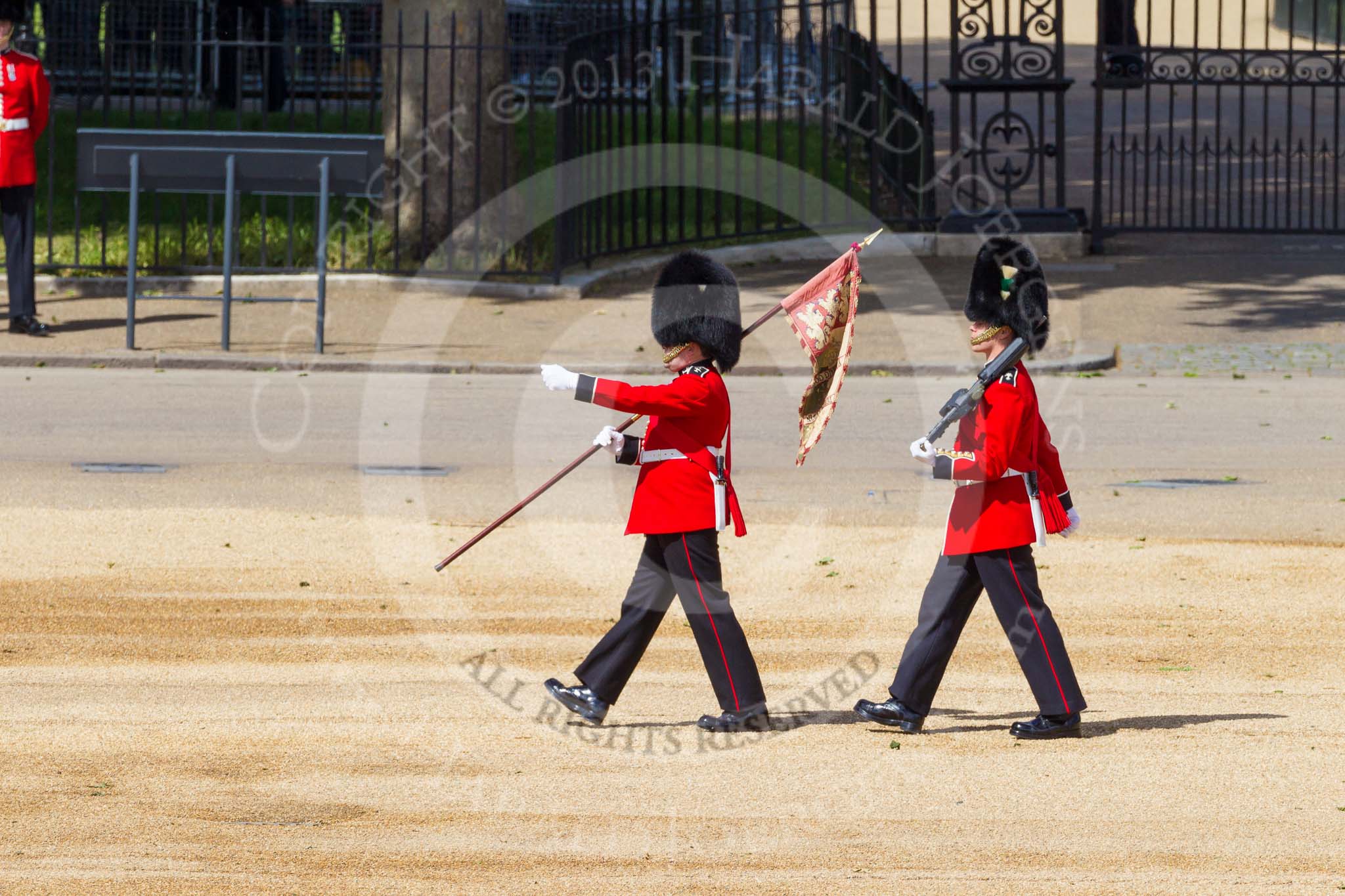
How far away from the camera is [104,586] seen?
8.02 metres

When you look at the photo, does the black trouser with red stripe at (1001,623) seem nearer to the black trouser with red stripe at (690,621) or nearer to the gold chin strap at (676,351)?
the black trouser with red stripe at (690,621)

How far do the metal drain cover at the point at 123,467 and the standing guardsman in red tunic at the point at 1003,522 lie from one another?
5.45 meters

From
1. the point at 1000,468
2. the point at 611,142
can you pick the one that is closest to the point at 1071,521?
the point at 1000,468

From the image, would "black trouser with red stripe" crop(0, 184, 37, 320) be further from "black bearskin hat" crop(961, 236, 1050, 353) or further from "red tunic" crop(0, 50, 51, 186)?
"black bearskin hat" crop(961, 236, 1050, 353)

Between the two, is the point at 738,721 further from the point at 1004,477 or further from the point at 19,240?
the point at 19,240

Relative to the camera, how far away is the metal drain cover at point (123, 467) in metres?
10.4

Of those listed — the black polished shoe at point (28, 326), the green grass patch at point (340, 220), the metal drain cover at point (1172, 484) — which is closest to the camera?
the metal drain cover at point (1172, 484)

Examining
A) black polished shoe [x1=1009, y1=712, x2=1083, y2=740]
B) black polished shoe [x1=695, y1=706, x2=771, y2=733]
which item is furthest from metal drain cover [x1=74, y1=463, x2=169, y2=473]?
black polished shoe [x1=1009, y1=712, x2=1083, y2=740]

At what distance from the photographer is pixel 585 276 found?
17.6m

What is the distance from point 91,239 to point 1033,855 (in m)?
14.8

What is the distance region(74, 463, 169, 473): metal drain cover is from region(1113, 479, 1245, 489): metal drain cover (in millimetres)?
5202

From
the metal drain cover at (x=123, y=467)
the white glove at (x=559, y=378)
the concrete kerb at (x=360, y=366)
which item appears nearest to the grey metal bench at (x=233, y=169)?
the concrete kerb at (x=360, y=366)

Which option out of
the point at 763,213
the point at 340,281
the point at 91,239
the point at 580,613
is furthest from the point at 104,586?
the point at 763,213

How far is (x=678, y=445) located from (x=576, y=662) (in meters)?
1.31
